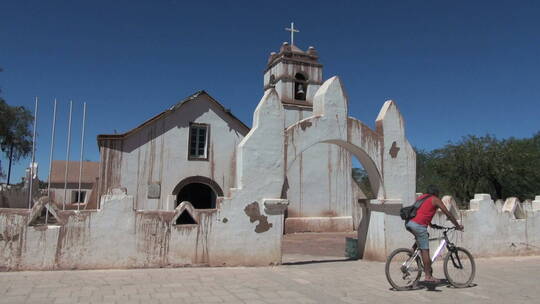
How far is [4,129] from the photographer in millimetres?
26156

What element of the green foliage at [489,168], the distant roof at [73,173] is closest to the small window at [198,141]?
the green foliage at [489,168]

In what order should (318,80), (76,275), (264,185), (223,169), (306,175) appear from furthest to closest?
(318,80) < (306,175) < (223,169) < (264,185) < (76,275)

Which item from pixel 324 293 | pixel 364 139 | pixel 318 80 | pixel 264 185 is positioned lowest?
pixel 324 293

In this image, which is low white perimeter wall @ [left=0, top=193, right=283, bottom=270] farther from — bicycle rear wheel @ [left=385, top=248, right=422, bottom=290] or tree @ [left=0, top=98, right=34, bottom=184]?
tree @ [left=0, top=98, right=34, bottom=184]

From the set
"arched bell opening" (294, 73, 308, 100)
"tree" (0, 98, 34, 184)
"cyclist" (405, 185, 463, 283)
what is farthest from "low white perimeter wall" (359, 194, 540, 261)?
"tree" (0, 98, 34, 184)

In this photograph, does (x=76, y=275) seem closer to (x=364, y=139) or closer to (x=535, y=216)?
(x=364, y=139)

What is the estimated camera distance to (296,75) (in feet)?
71.6

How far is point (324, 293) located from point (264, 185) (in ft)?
9.42

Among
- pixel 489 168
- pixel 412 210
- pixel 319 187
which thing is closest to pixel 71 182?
pixel 319 187

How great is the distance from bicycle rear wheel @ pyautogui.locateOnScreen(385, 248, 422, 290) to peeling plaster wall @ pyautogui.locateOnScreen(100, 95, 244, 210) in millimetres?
11627

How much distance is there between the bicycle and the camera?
6703 millimetres

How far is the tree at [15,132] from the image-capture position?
2592 cm

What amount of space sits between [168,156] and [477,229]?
1149cm

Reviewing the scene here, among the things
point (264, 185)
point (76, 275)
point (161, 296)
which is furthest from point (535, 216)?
point (76, 275)
